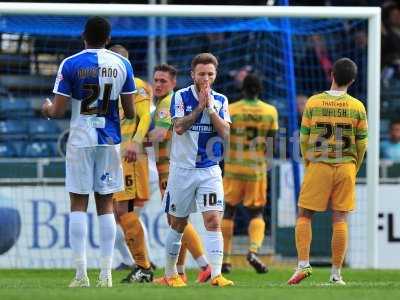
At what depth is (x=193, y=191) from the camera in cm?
977

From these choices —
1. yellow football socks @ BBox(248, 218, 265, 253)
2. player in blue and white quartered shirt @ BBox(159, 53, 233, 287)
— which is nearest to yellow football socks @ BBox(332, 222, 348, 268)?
player in blue and white quartered shirt @ BBox(159, 53, 233, 287)

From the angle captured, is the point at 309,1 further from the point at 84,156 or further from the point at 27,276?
the point at 84,156

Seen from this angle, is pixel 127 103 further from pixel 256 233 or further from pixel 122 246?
pixel 256 233

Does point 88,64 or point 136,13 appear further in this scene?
point 136,13

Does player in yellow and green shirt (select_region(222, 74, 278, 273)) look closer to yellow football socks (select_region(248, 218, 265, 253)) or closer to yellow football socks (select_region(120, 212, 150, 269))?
yellow football socks (select_region(248, 218, 265, 253))

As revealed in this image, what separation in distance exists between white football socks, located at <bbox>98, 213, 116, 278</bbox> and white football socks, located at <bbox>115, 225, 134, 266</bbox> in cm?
294

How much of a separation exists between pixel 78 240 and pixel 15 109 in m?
7.92

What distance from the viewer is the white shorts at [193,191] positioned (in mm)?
9695

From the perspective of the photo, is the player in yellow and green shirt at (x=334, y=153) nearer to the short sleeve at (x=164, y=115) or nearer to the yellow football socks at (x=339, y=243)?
the yellow football socks at (x=339, y=243)

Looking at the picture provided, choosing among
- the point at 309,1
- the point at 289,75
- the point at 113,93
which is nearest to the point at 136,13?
the point at 289,75

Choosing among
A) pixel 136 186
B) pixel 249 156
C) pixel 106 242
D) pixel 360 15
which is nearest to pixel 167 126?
pixel 136 186

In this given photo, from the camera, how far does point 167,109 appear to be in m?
11.2

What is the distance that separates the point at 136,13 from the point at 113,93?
4.74 meters

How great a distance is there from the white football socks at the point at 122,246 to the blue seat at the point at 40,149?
328cm
